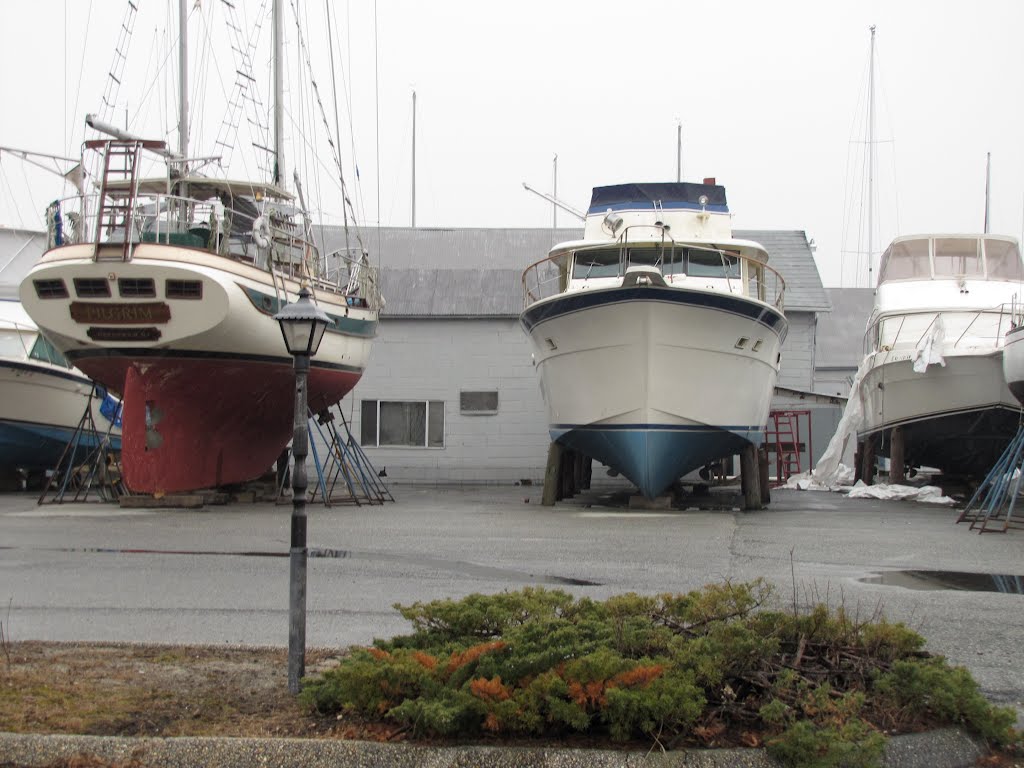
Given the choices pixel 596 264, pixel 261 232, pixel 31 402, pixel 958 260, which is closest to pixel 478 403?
pixel 596 264

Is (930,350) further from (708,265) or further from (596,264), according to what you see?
(596,264)

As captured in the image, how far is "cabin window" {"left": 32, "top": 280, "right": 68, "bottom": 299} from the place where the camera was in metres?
16.8

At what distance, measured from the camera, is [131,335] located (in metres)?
16.9

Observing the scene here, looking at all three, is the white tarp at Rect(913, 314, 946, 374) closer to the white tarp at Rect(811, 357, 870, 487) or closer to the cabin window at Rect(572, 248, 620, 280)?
the white tarp at Rect(811, 357, 870, 487)

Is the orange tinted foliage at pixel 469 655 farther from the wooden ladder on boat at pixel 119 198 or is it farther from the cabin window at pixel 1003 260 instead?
the cabin window at pixel 1003 260

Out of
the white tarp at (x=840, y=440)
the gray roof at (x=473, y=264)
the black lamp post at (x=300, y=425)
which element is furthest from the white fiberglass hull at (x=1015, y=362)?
the black lamp post at (x=300, y=425)

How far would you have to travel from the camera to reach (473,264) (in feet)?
100

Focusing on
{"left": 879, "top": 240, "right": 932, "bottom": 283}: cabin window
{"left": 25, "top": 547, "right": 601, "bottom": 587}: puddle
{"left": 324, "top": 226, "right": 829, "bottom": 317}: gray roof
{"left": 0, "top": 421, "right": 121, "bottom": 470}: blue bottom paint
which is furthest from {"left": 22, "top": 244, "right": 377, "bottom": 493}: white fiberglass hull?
{"left": 879, "top": 240, "right": 932, "bottom": 283}: cabin window

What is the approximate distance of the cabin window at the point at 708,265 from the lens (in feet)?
62.5

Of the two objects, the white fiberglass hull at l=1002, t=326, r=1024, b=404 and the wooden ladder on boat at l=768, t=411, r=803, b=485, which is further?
the wooden ladder on boat at l=768, t=411, r=803, b=485

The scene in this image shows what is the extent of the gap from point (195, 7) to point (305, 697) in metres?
23.1

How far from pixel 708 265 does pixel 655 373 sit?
12.6 ft

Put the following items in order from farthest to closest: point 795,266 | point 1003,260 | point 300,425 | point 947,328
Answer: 1. point 795,266
2. point 1003,260
3. point 947,328
4. point 300,425

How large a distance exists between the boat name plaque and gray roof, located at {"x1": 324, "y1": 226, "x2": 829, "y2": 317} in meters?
10.2
